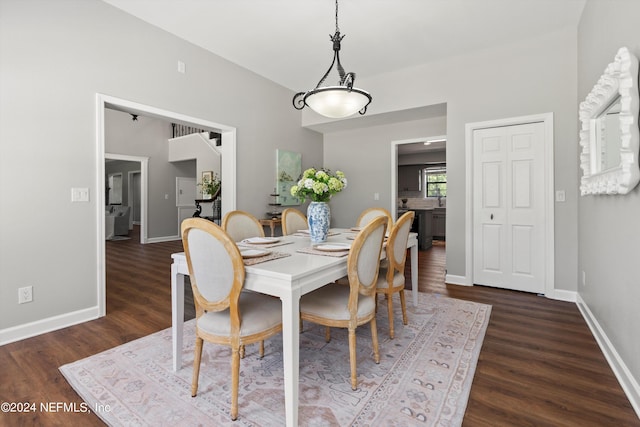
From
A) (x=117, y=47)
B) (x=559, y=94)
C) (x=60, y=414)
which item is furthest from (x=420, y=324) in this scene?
(x=117, y=47)

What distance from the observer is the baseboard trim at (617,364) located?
5.10ft

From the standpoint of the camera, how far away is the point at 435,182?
936cm

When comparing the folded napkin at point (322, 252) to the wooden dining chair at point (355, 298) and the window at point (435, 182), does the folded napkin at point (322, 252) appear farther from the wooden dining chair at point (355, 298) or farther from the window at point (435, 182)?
the window at point (435, 182)

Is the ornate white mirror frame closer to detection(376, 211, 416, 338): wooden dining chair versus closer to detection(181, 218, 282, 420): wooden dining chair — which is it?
detection(376, 211, 416, 338): wooden dining chair

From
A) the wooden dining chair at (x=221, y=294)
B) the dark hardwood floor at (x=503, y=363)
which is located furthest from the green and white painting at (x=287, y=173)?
the wooden dining chair at (x=221, y=294)

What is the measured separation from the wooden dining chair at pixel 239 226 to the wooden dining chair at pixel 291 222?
31 centimetres

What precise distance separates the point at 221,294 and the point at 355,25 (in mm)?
2930

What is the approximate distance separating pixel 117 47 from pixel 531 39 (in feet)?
13.7

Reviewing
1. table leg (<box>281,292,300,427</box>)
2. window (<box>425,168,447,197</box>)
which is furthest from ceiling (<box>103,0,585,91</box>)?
window (<box>425,168,447,197</box>)

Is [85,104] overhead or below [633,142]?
overhead

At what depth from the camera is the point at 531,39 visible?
3346 mm

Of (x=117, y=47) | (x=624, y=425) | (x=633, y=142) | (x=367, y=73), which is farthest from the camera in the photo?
(x=367, y=73)

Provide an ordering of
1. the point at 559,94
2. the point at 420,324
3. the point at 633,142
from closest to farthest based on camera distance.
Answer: the point at 633,142 → the point at 420,324 → the point at 559,94

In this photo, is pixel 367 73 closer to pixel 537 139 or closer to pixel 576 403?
pixel 537 139
